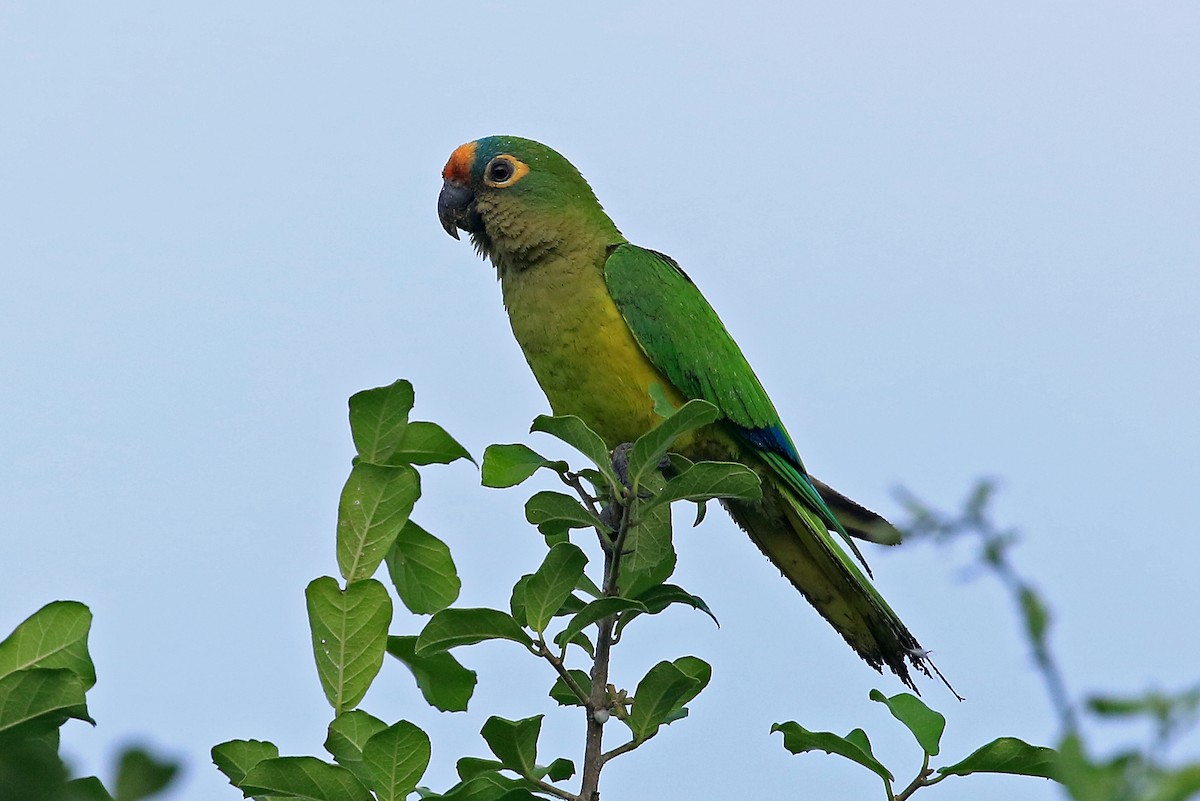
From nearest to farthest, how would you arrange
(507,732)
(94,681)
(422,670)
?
(94,681) < (507,732) < (422,670)

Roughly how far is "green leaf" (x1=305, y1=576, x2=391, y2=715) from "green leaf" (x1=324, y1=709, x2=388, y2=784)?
150 mm

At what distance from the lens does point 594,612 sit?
2.69 meters

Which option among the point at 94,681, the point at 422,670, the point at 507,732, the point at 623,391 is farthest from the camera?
the point at 623,391

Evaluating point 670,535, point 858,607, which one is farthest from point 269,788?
point 858,607

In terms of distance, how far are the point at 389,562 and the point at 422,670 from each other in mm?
265

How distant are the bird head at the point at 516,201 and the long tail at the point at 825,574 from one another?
131 cm

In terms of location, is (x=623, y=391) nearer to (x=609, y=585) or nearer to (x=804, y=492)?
(x=804, y=492)

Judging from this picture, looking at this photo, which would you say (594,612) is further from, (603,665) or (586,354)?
(586,354)

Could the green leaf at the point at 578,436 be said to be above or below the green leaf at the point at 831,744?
above

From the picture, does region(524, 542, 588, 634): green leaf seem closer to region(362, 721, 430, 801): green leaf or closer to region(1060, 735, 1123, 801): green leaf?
region(362, 721, 430, 801): green leaf

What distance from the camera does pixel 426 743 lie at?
2.27 m

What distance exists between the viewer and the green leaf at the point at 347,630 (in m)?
2.50

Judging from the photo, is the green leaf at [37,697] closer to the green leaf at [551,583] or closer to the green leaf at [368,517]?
the green leaf at [368,517]

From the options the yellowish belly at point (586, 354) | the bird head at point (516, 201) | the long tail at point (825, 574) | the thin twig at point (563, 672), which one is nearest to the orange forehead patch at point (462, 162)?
the bird head at point (516, 201)
